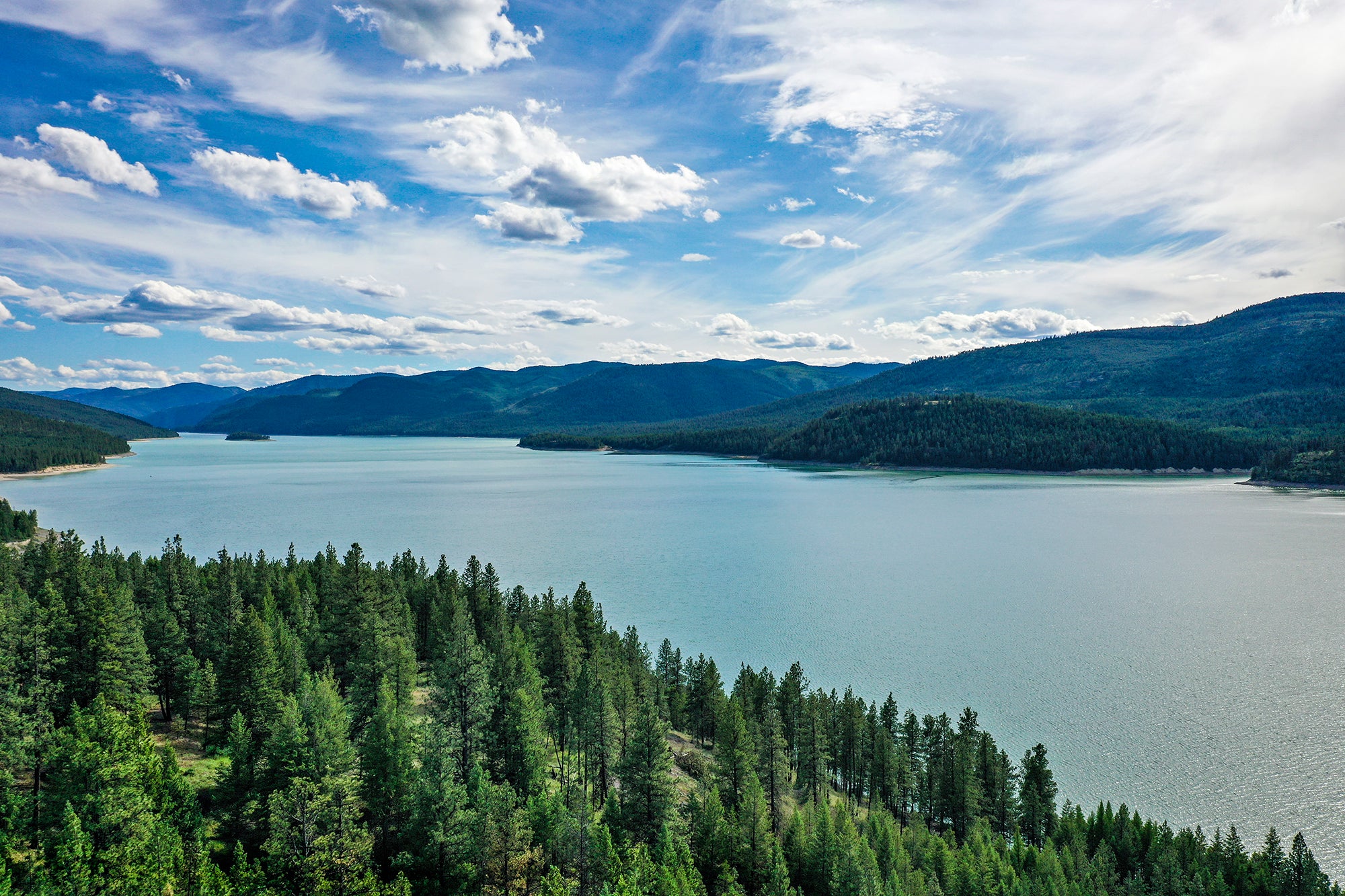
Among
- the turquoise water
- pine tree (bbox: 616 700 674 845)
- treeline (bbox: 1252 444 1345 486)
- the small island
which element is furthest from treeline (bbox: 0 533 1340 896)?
treeline (bbox: 1252 444 1345 486)

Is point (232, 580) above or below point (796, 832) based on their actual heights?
above

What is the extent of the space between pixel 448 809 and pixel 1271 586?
88.6 m

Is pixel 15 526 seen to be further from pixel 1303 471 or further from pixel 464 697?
pixel 1303 471

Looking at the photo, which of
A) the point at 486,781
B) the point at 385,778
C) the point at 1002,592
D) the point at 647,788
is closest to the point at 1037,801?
the point at 647,788

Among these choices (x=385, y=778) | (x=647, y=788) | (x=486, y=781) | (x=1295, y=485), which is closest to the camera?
(x=486, y=781)

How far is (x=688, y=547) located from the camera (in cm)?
10619

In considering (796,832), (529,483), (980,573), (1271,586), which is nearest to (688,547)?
(980,573)

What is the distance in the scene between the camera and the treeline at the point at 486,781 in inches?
1025

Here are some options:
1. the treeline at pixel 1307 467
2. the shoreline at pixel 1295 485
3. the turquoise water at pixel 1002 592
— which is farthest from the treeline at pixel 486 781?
the treeline at pixel 1307 467

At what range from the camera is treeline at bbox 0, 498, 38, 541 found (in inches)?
3792

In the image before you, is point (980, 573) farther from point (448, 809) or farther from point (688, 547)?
point (448, 809)

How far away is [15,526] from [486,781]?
107 m

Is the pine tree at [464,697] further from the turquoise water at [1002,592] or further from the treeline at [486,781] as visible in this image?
the turquoise water at [1002,592]

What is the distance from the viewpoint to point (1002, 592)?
80875 mm
